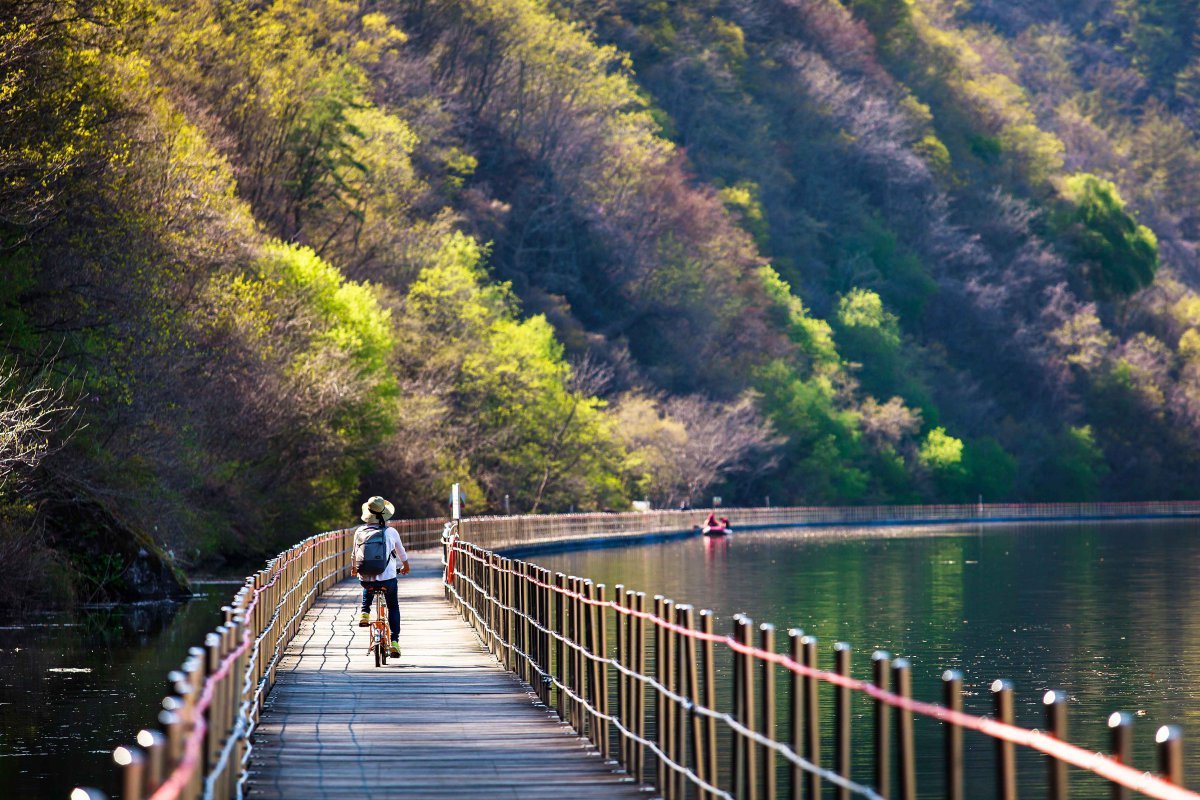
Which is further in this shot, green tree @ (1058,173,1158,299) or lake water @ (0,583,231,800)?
green tree @ (1058,173,1158,299)

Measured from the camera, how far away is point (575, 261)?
4168 inches

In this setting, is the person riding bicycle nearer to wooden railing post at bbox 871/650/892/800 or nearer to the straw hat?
the straw hat

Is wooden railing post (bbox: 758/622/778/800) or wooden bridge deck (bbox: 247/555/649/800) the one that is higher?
wooden railing post (bbox: 758/622/778/800)

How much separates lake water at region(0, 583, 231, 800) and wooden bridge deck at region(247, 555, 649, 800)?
1.97 metres

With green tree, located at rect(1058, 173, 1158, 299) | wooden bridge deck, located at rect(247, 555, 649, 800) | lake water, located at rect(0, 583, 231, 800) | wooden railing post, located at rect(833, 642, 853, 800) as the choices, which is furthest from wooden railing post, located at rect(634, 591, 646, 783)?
green tree, located at rect(1058, 173, 1158, 299)

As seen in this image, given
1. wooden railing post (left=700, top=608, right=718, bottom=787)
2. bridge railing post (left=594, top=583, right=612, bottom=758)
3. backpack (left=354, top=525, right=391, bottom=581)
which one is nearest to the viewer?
wooden railing post (left=700, top=608, right=718, bottom=787)

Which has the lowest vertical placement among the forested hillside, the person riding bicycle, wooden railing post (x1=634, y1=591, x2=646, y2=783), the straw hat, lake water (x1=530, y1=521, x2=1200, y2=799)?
lake water (x1=530, y1=521, x2=1200, y2=799)

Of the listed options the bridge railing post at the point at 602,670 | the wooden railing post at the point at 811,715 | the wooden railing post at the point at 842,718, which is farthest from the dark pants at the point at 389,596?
the wooden railing post at the point at 842,718

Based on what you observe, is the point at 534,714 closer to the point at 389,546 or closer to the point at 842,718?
the point at 389,546

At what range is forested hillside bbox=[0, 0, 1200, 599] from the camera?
4378 centimetres

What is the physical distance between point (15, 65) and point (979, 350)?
4098 inches

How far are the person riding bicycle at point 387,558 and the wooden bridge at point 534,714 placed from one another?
0.73 meters

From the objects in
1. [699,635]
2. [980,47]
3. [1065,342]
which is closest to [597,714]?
[699,635]

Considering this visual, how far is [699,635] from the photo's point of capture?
13.9m
